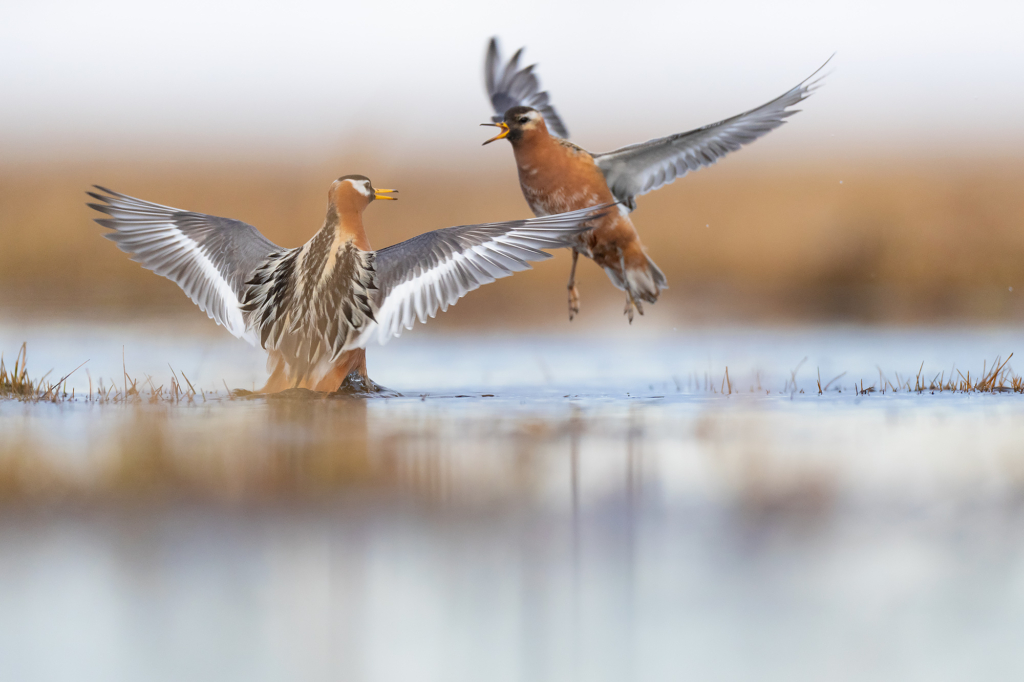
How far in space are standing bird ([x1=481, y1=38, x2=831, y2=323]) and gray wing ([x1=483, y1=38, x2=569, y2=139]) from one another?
0.90 metres

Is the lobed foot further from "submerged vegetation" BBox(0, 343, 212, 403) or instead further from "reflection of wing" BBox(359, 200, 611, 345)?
"submerged vegetation" BBox(0, 343, 212, 403)

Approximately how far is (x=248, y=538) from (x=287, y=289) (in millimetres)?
3153

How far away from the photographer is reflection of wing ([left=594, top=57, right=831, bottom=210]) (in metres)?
7.20

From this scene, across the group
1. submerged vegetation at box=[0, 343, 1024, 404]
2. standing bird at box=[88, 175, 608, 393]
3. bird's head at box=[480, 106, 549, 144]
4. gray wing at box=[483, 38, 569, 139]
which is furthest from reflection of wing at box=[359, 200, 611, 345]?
gray wing at box=[483, 38, 569, 139]

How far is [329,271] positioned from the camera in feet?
21.9

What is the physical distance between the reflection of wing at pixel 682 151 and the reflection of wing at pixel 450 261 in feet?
3.82

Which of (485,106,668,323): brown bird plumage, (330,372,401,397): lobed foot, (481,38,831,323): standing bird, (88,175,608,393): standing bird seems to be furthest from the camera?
(485,106,668,323): brown bird plumage

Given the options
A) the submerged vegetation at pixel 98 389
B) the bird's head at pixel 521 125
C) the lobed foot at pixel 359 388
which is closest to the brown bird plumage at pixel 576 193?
the bird's head at pixel 521 125

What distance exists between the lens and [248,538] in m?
3.79

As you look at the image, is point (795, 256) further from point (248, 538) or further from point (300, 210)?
point (248, 538)

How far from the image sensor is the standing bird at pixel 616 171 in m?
7.35

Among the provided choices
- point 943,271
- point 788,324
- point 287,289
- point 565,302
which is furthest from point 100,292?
point 943,271

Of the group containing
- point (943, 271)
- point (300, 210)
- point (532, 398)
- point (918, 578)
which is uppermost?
point (300, 210)

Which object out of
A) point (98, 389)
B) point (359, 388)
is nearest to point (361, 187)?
point (359, 388)
